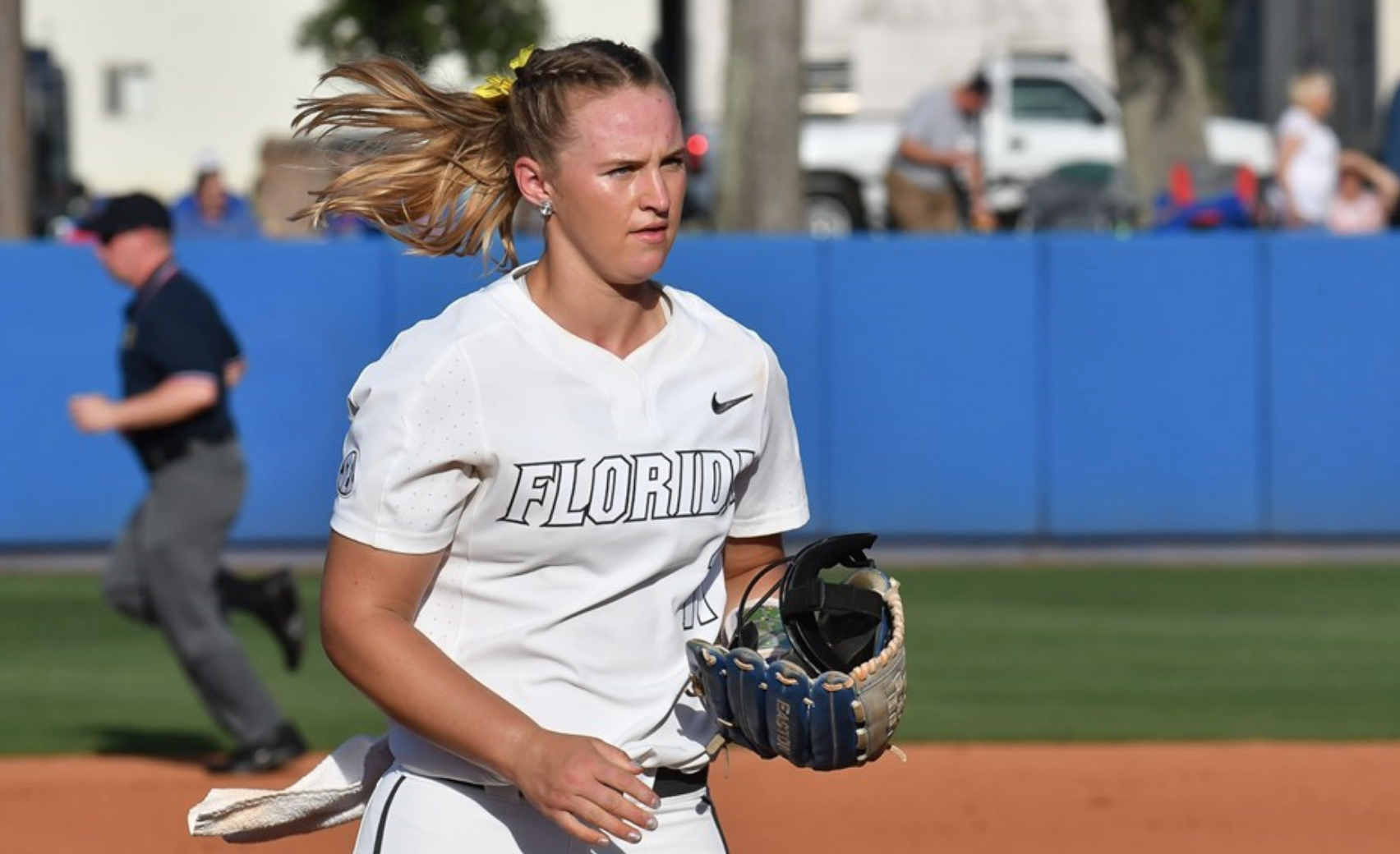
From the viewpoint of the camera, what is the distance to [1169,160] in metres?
22.4

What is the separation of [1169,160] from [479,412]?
1966 centimetres

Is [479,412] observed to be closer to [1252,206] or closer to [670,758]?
[670,758]

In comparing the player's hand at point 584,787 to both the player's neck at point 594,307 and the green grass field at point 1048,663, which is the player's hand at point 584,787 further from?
the green grass field at point 1048,663

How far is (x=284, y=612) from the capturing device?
8.82 meters

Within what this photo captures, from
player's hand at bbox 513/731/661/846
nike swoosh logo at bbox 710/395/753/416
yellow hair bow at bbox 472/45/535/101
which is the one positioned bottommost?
player's hand at bbox 513/731/661/846

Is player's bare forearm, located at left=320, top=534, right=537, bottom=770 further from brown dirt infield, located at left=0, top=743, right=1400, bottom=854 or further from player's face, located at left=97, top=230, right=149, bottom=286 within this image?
player's face, located at left=97, top=230, right=149, bottom=286

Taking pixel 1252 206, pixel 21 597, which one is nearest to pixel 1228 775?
pixel 21 597

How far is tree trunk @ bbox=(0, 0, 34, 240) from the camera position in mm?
16906

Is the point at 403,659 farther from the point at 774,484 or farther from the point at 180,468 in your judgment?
the point at 180,468

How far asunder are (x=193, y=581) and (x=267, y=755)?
2.12 ft

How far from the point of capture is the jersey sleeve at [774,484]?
3.86m

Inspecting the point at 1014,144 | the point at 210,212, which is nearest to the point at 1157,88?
the point at 1014,144

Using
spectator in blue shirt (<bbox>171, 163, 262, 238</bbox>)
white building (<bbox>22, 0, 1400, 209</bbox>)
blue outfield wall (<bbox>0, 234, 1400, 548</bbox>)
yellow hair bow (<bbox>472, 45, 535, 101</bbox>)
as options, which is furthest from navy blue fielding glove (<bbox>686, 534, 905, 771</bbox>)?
white building (<bbox>22, 0, 1400, 209</bbox>)

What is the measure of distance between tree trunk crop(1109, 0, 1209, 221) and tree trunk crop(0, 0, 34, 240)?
33.6 ft
